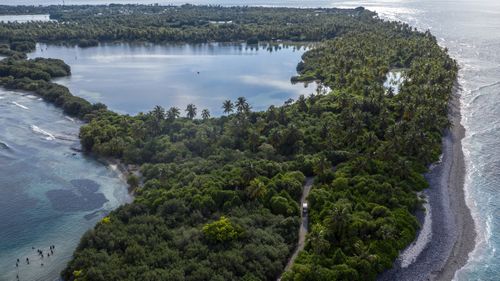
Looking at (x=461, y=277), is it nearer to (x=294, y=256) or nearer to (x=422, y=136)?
(x=294, y=256)

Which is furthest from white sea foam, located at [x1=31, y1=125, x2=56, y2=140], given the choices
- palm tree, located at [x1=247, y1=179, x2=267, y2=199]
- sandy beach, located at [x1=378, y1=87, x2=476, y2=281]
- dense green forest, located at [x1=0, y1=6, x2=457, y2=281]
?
sandy beach, located at [x1=378, y1=87, x2=476, y2=281]

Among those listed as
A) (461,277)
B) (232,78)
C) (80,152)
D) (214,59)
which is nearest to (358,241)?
(461,277)

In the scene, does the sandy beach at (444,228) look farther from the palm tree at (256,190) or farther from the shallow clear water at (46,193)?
the shallow clear water at (46,193)

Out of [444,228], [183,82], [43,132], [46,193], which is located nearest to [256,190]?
[444,228]

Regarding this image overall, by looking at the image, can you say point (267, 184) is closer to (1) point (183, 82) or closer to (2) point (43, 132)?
(2) point (43, 132)

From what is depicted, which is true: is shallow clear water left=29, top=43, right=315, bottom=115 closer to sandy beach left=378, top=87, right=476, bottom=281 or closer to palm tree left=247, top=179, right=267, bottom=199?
palm tree left=247, top=179, right=267, bottom=199

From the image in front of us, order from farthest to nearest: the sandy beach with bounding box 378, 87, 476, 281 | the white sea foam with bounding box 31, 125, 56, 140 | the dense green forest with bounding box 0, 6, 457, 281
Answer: the white sea foam with bounding box 31, 125, 56, 140
the sandy beach with bounding box 378, 87, 476, 281
the dense green forest with bounding box 0, 6, 457, 281

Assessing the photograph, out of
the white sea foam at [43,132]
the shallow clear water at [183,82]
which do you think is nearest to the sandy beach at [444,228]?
the shallow clear water at [183,82]
